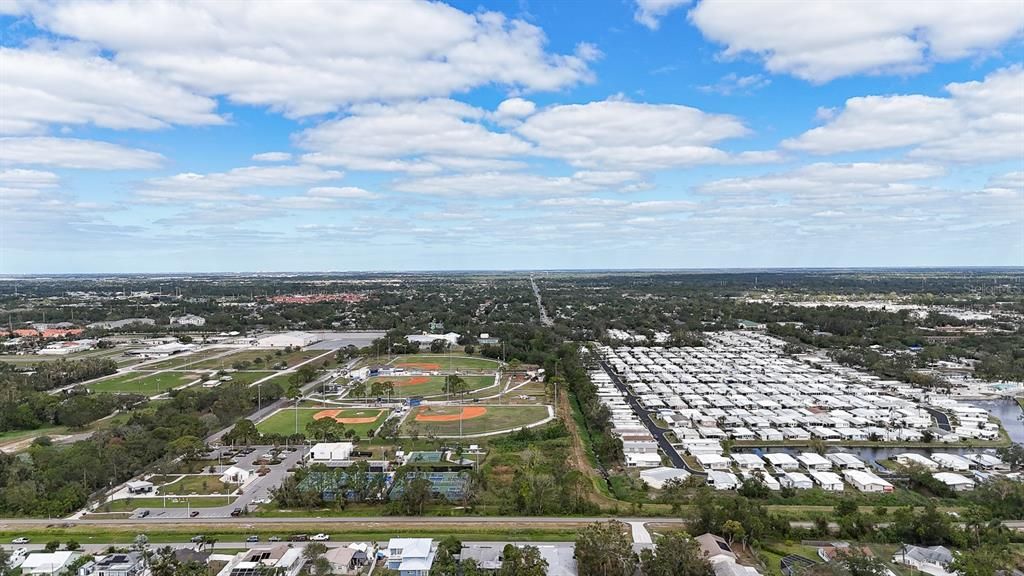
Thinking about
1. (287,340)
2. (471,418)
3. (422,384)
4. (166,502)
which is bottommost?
(166,502)

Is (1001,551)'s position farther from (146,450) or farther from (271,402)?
(271,402)

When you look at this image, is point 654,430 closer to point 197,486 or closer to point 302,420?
point 302,420

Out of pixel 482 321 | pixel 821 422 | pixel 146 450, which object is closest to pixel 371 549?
pixel 146 450

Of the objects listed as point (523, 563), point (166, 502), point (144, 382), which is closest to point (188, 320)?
point (144, 382)

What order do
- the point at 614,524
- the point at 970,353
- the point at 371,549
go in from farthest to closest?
the point at 970,353 < the point at 371,549 < the point at 614,524

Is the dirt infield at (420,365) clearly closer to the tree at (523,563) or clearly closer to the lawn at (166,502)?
the lawn at (166,502)

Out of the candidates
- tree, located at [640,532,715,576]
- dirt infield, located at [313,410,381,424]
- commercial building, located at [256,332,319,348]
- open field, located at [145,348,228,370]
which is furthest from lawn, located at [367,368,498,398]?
tree, located at [640,532,715,576]
